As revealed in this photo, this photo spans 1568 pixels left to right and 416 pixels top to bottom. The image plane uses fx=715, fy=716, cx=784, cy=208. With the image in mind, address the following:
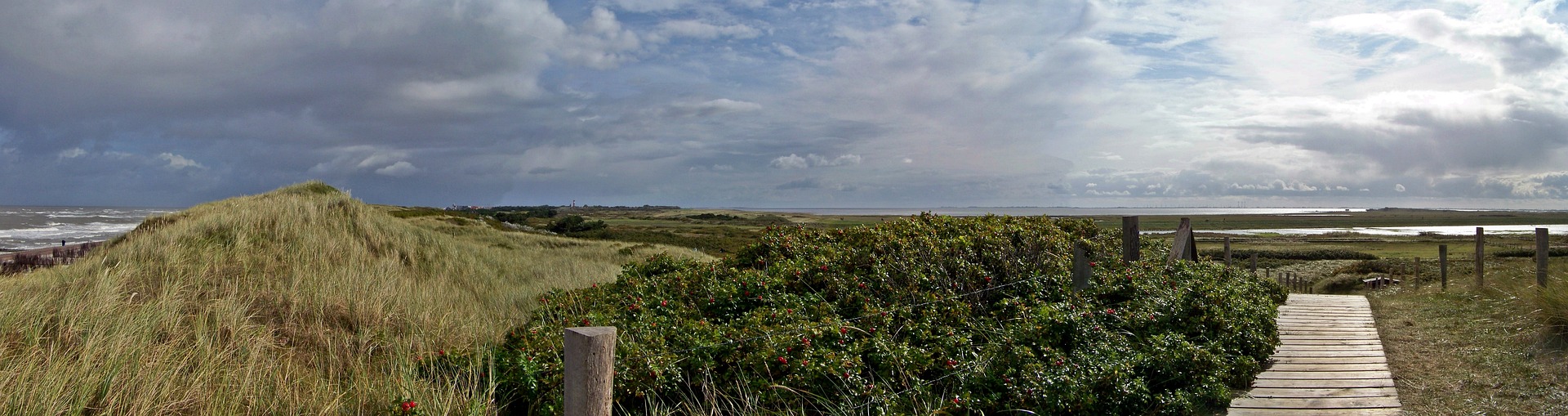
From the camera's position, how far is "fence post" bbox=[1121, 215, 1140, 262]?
26.7 ft

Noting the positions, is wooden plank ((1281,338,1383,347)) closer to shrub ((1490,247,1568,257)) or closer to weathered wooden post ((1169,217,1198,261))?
weathered wooden post ((1169,217,1198,261))

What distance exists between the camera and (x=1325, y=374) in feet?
21.4

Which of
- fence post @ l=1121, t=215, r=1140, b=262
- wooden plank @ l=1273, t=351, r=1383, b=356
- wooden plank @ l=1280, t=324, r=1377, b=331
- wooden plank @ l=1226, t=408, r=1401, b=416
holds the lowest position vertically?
wooden plank @ l=1226, t=408, r=1401, b=416

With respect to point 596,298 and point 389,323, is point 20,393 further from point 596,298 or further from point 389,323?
point 596,298

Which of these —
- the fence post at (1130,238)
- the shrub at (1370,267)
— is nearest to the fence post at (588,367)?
the fence post at (1130,238)

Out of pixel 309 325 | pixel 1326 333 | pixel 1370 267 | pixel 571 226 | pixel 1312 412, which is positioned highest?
pixel 571 226

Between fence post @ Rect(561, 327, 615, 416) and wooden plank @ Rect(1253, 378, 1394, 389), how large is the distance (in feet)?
18.3

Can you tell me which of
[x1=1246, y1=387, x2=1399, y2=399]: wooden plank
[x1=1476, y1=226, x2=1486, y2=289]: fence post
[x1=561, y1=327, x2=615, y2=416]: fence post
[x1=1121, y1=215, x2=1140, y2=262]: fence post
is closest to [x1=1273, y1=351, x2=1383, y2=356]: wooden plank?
[x1=1246, y1=387, x2=1399, y2=399]: wooden plank

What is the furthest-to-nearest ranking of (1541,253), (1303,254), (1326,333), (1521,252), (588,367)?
(1303,254)
(1521,252)
(1541,253)
(1326,333)
(588,367)

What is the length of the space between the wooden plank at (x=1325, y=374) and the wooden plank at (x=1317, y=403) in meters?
0.54

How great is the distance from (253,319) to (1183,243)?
10.8 meters

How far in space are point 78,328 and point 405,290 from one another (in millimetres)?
3076

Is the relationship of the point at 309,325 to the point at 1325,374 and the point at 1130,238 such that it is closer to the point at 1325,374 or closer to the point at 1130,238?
the point at 1130,238

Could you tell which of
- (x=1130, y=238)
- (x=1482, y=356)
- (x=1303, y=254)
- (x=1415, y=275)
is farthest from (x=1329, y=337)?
(x=1303, y=254)
